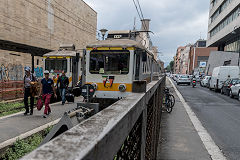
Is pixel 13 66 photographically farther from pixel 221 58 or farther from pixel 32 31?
pixel 221 58

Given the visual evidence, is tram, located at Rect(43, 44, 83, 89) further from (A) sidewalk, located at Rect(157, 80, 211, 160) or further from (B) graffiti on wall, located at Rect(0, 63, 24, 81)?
(A) sidewalk, located at Rect(157, 80, 211, 160)

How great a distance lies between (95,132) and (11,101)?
11.8 metres

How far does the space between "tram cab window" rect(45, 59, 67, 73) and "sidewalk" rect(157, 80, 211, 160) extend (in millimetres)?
7750

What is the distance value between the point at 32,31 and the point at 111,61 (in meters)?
14.8

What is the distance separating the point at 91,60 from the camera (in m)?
8.59

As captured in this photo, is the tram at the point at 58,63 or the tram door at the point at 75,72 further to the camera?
the tram door at the point at 75,72

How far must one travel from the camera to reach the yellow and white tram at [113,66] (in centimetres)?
824

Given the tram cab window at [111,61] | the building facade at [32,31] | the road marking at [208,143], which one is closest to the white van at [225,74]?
the road marking at [208,143]

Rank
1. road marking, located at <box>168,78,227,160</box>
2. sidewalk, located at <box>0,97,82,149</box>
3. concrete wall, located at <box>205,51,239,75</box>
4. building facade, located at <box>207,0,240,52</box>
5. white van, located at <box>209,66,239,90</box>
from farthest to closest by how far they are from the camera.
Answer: concrete wall, located at <box>205,51,239,75</box> → building facade, located at <box>207,0,240,52</box> → white van, located at <box>209,66,239,90</box> → sidewalk, located at <box>0,97,82,149</box> → road marking, located at <box>168,78,227,160</box>

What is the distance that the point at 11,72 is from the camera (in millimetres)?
17500

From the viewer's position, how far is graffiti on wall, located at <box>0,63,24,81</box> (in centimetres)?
1617

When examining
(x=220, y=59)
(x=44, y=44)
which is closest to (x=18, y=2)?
(x=44, y=44)

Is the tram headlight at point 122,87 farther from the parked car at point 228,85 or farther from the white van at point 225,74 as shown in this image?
the white van at point 225,74

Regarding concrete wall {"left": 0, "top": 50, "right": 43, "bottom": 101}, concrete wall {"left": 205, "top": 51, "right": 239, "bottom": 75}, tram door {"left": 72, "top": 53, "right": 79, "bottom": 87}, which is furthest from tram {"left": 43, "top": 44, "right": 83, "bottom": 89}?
concrete wall {"left": 205, "top": 51, "right": 239, "bottom": 75}
